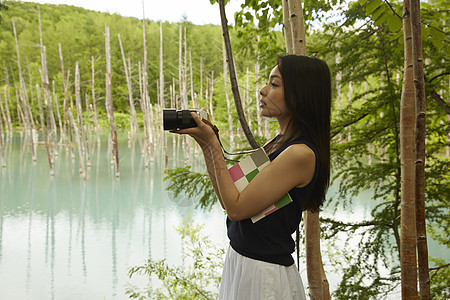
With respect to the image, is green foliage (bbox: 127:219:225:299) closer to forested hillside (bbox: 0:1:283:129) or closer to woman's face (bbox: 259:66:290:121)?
woman's face (bbox: 259:66:290:121)

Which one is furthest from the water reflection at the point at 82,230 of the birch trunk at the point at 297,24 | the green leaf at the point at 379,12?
the green leaf at the point at 379,12

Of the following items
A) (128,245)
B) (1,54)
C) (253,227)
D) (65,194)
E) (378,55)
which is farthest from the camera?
(1,54)

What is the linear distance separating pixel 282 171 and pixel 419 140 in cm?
50

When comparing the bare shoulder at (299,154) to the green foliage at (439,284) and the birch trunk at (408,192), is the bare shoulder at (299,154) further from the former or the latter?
the green foliage at (439,284)

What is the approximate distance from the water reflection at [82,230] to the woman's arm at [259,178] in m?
4.81

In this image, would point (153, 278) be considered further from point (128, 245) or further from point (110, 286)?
point (128, 245)

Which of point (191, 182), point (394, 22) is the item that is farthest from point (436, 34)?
point (191, 182)

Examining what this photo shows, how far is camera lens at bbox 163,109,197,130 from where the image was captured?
75 centimetres

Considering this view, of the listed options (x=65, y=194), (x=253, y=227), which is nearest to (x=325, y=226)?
(x=253, y=227)

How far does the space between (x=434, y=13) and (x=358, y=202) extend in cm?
749

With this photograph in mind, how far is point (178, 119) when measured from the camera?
75 centimetres

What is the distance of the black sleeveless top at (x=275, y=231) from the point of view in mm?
797

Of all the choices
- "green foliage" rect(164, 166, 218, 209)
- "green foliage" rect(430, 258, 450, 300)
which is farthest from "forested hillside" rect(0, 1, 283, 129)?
"green foliage" rect(430, 258, 450, 300)

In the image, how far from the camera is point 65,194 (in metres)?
10.3
